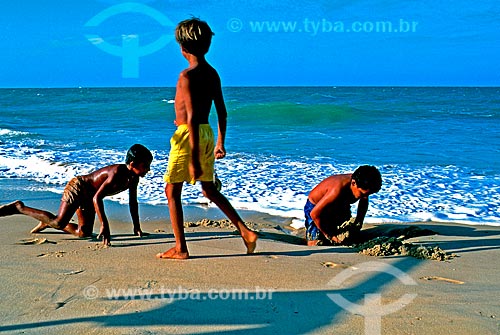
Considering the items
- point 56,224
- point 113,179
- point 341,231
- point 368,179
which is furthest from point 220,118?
point 56,224

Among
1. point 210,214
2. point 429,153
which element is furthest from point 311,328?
point 429,153

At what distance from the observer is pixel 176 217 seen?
406 cm

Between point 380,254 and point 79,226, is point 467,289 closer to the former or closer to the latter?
point 380,254

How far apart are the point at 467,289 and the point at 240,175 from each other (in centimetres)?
573

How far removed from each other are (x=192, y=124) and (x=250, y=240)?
1.03m

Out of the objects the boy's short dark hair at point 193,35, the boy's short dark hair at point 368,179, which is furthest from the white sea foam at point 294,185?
the boy's short dark hair at point 193,35

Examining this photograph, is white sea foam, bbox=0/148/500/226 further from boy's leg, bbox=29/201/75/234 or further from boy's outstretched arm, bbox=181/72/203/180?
boy's outstretched arm, bbox=181/72/203/180

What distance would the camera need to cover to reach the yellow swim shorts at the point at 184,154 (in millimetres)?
3884

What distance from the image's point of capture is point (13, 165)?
10.1 m

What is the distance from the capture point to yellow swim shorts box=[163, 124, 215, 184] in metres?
3.88

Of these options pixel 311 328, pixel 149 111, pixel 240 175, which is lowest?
pixel 311 328

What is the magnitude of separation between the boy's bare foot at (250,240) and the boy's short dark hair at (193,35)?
55.6 inches

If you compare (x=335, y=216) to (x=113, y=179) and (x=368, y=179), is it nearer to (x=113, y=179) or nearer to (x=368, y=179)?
(x=368, y=179)

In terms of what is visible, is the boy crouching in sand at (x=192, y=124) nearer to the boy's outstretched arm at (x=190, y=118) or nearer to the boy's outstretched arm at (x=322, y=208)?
the boy's outstretched arm at (x=190, y=118)
